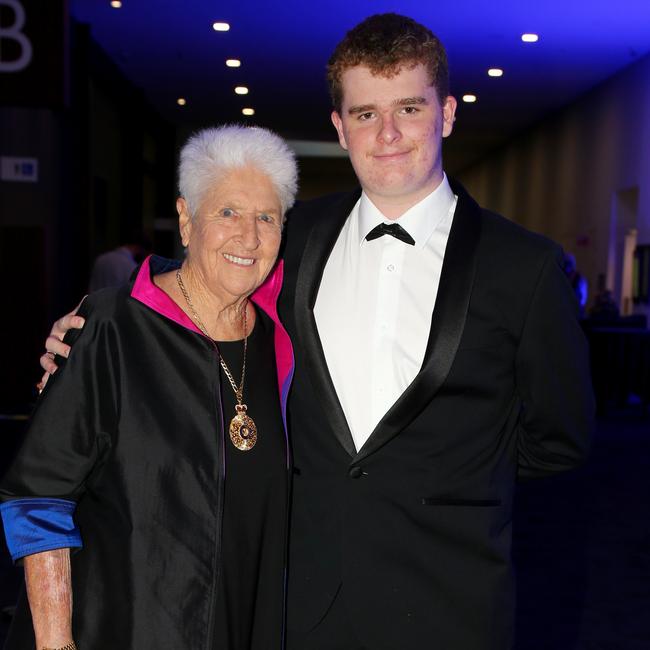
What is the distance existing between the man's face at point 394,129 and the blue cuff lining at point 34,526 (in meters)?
0.91

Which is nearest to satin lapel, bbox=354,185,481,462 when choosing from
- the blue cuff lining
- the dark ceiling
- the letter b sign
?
the blue cuff lining

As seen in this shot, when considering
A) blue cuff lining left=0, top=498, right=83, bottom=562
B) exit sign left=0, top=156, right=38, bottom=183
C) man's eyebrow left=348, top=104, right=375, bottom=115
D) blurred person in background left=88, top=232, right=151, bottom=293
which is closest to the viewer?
blue cuff lining left=0, top=498, right=83, bottom=562

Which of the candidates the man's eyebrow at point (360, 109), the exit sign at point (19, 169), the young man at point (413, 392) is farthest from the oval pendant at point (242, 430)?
the exit sign at point (19, 169)

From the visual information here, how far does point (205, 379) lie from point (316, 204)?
0.63m

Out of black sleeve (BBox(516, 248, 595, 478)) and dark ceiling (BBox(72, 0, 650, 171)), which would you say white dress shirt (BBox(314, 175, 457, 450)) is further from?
dark ceiling (BBox(72, 0, 650, 171))

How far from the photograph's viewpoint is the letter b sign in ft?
15.2

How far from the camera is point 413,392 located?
1.74m

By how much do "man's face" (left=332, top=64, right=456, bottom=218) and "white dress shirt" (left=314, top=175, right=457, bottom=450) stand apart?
8cm

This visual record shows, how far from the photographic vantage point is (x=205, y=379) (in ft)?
5.74

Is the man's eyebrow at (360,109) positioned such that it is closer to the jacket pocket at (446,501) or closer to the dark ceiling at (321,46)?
the jacket pocket at (446,501)

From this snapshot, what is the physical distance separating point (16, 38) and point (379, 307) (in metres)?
3.61

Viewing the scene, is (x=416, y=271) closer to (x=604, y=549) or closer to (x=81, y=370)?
(x=81, y=370)

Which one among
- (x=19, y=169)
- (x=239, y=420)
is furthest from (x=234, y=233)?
(x=19, y=169)

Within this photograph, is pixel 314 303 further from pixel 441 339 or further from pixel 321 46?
pixel 321 46
